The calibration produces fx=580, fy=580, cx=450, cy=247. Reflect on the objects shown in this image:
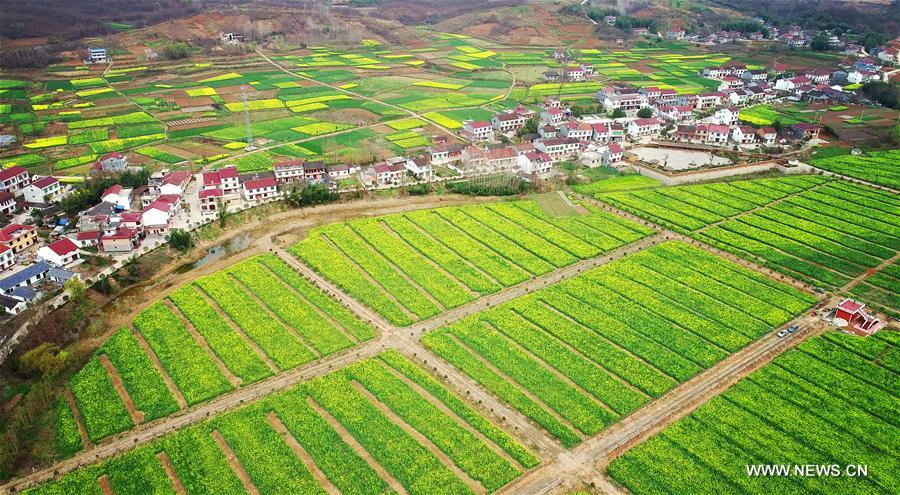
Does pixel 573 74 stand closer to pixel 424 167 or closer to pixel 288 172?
pixel 424 167

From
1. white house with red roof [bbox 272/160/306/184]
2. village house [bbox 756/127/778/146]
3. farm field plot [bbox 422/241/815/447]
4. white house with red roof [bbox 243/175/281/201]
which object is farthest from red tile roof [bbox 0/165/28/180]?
village house [bbox 756/127/778/146]

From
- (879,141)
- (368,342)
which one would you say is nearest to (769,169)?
(879,141)

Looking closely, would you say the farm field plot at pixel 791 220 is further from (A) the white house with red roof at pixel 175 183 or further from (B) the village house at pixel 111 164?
(B) the village house at pixel 111 164

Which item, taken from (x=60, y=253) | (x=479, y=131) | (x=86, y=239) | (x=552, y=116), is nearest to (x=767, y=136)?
(x=552, y=116)

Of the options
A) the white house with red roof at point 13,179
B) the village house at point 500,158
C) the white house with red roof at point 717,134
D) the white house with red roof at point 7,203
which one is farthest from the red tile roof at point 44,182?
the white house with red roof at point 717,134

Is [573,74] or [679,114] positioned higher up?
[573,74]

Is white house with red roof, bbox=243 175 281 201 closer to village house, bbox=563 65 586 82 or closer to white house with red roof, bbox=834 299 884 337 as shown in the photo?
white house with red roof, bbox=834 299 884 337
